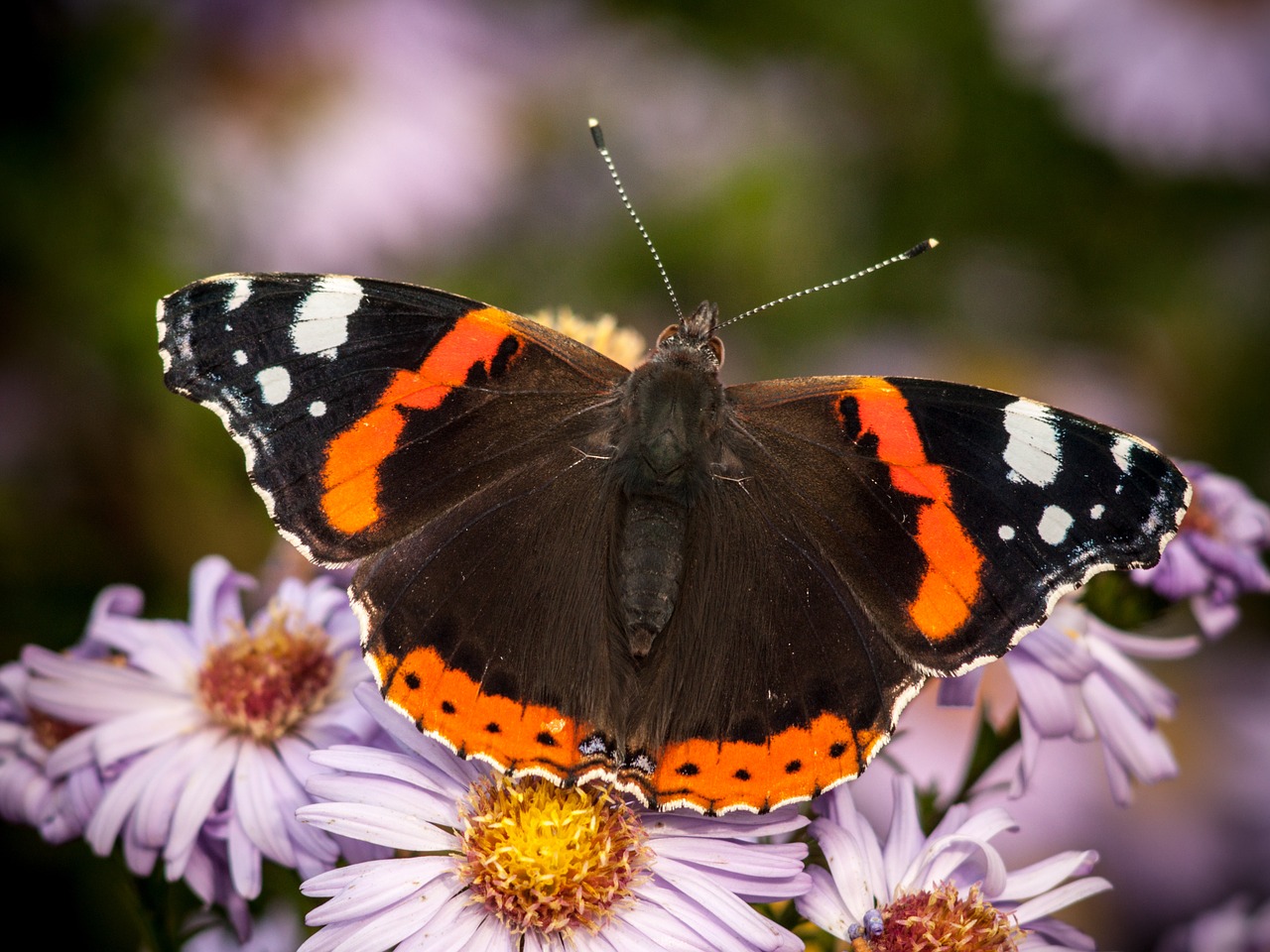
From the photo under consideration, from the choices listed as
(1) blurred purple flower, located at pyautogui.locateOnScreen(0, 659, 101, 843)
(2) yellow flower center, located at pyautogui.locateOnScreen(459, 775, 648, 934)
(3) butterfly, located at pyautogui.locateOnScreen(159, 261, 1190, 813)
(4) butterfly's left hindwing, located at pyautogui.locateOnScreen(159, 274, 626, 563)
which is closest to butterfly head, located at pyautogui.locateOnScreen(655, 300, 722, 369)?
(3) butterfly, located at pyautogui.locateOnScreen(159, 261, 1190, 813)

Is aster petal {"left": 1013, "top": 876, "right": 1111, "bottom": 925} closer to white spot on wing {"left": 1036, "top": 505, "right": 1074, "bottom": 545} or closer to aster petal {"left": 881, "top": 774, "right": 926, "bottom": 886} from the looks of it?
aster petal {"left": 881, "top": 774, "right": 926, "bottom": 886}

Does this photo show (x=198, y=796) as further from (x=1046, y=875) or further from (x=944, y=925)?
(x=1046, y=875)

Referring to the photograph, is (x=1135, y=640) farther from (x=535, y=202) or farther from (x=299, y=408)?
(x=535, y=202)

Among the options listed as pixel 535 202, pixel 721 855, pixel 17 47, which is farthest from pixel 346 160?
pixel 721 855

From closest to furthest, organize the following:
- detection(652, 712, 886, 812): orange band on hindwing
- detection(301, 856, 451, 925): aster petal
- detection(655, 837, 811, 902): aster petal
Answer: detection(301, 856, 451, 925): aster petal
detection(655, 837, 811, 902): aster petal
detection(652, 712, 886, 812): orange band on hindwing

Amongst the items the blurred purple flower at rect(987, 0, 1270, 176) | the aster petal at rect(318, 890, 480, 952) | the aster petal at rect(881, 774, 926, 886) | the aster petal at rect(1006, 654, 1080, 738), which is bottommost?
the aster petal at rect(318, 890, 480, 952)

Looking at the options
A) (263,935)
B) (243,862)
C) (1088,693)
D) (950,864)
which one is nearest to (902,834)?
(950,864)

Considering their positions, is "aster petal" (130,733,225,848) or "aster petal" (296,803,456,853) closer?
"aster petal" (296,803,456,853)
